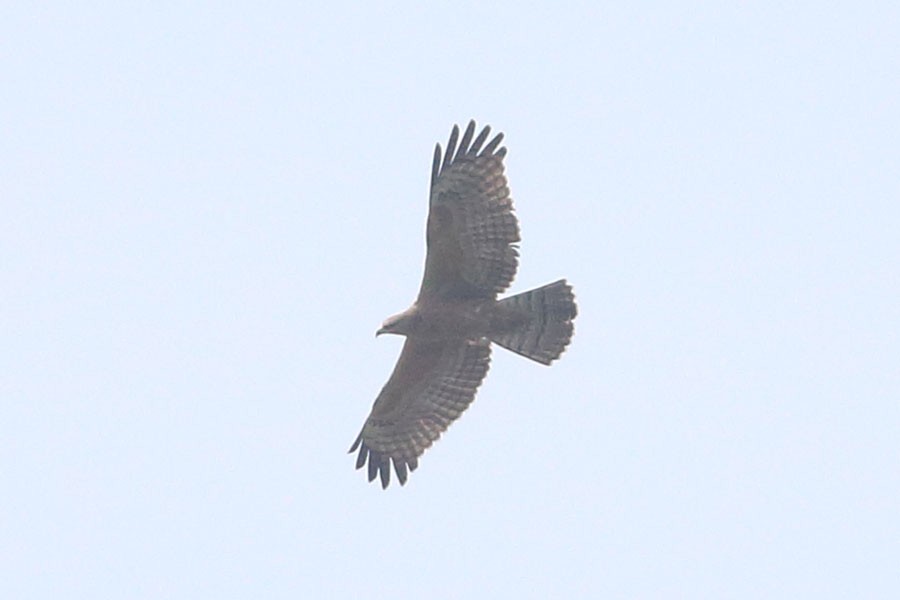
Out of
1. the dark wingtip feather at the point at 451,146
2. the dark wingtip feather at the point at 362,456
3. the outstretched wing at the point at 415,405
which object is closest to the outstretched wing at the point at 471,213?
the dark wingtip feather at the point at 451,146

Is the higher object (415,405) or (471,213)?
(471,213)

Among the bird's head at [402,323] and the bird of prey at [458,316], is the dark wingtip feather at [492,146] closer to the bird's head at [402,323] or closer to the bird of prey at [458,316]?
the bird of prey at [458,316]

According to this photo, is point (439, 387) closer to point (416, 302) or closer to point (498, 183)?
point (416, 302)

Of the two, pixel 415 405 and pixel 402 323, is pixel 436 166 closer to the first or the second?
pixel 402 323

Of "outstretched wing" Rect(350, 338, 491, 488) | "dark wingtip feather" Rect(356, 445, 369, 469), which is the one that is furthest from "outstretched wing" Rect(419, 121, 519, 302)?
"dark wingtip feather" Rect(356, 445, 369, 469)

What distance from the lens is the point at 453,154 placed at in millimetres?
17938

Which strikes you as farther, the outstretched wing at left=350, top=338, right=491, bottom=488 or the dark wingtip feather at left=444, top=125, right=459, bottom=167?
the outstretched wing at left=350, top=338, right=491, bottom=488

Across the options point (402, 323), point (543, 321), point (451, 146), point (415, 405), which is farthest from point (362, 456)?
point (451, 146)

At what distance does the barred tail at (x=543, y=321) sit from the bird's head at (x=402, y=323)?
836 millimetres

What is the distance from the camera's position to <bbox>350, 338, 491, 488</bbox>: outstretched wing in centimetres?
1886

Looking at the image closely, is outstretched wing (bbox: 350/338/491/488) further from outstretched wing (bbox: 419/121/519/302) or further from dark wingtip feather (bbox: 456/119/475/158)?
dark wingtip feather (bbox: 456/119/475/158)

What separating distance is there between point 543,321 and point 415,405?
174 cm

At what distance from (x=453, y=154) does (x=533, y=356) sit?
214 centimetres

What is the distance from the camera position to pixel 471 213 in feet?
58.4
